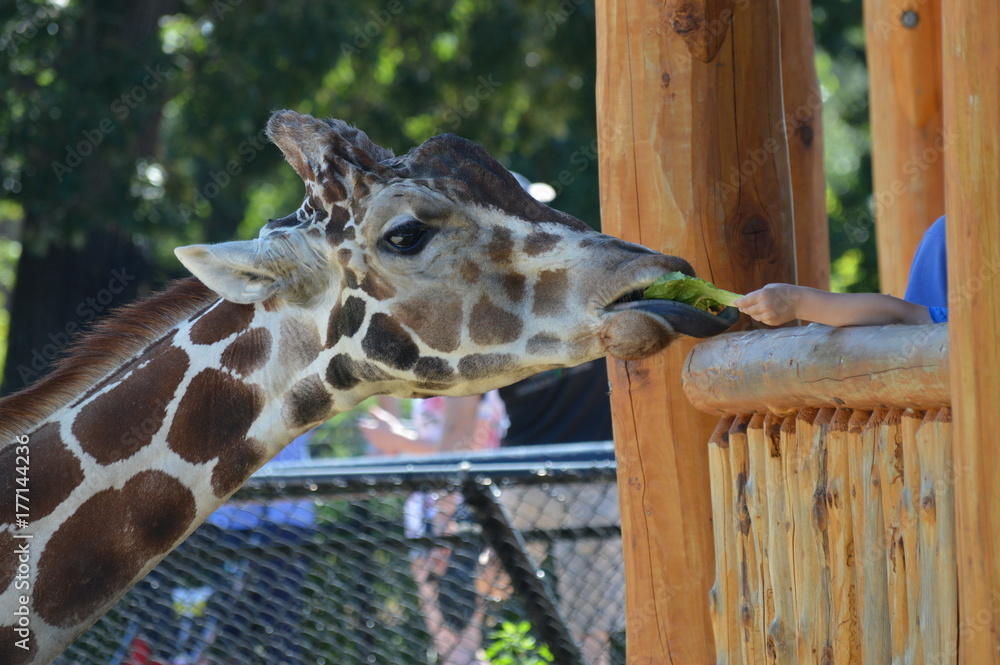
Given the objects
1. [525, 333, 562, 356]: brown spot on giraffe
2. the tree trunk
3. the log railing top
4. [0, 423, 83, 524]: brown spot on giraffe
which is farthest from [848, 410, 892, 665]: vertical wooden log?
the tree trunk

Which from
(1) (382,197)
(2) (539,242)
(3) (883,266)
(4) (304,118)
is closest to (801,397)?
(2) (539,242)

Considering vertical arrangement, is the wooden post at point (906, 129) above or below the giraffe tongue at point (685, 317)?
above

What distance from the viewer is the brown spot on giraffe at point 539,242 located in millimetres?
2734

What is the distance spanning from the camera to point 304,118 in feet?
9.71

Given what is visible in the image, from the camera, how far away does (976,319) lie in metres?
1.80

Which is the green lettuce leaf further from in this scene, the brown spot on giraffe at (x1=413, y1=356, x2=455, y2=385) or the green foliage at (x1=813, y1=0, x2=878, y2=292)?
the green foliage at (x1=813, y1=0, x2=878, y2=292)

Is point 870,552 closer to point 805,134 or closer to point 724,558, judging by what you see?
point 724,558

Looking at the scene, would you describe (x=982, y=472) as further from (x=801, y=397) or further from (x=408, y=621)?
(x=408, y=621)

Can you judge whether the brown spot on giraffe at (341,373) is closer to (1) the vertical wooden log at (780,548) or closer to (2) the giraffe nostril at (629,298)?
(2) the giraffe nostril at (629,298)

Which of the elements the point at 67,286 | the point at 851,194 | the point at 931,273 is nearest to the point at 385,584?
the point at 931,273

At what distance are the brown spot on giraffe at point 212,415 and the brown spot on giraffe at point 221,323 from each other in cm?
11

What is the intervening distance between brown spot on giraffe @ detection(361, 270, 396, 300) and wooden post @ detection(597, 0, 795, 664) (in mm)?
719

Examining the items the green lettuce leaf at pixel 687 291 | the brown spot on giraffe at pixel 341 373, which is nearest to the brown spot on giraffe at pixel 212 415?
the brown spot on giraffe at pixel 341 373

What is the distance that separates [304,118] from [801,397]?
157 cm
